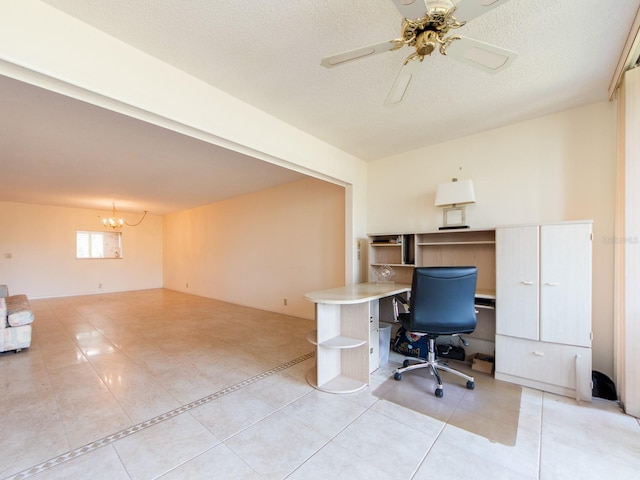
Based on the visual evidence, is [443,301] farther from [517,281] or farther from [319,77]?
[319,77]

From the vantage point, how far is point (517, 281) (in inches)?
103

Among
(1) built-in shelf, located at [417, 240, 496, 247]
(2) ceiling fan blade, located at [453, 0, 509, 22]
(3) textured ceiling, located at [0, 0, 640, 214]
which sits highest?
(3) textured ceiling, located at [0, 0, 640, 214]

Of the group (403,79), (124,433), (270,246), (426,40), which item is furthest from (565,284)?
(270,246)

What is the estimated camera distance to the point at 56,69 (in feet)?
5.11

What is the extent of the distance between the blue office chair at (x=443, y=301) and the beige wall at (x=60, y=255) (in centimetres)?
908

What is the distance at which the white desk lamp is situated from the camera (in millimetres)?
3144

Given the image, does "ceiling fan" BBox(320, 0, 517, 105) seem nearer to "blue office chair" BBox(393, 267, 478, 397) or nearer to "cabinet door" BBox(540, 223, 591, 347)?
"blue office chair" BBox(393, 267, 478, 397)

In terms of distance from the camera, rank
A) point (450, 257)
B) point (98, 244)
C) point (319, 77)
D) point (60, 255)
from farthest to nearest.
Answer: point (98, 244)
point (60, 255)
point (450, 257)
point (319, 77)

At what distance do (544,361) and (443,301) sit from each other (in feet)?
3.43

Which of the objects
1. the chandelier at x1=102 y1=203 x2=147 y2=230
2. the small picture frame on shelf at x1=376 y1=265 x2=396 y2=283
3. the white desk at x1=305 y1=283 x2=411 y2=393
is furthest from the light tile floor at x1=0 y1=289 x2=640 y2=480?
the chandelier at x1=102 y1=203 x2=147 y2=230

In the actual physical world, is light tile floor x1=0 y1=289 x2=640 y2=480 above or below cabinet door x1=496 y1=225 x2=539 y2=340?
below

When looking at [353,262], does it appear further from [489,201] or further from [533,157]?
[533,157]

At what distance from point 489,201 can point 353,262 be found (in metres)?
1.81

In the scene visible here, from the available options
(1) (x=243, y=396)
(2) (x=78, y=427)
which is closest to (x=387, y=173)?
(1) (x=243, y=396)
